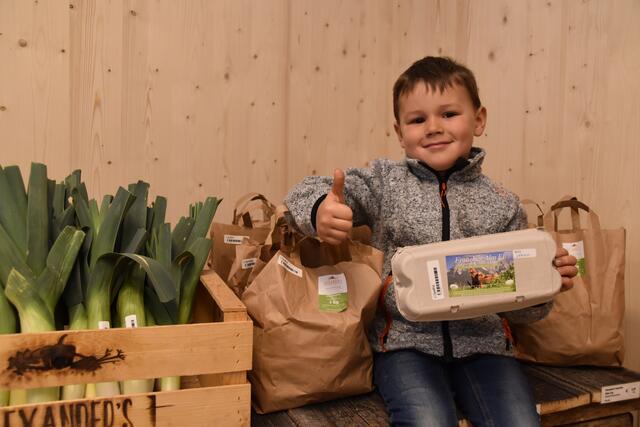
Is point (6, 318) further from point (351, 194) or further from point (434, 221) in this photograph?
point (434, 221)

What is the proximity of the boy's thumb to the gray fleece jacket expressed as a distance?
0.07m

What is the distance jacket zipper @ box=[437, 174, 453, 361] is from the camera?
4.09ft

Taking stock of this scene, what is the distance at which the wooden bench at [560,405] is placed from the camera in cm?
116

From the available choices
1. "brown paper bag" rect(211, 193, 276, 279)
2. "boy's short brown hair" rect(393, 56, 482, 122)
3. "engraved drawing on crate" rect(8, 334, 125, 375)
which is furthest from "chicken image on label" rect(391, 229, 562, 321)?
"brown paper bag" rect(211, 193, 276, 279)

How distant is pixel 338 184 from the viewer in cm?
116

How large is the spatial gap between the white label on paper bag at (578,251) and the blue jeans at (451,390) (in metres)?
0.40

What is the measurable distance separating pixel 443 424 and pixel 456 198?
54cm

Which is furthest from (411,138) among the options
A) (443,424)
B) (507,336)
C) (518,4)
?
(518,4)

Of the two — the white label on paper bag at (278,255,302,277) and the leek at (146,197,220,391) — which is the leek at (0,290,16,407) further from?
the white label on paper bag at (278,255,302,277)

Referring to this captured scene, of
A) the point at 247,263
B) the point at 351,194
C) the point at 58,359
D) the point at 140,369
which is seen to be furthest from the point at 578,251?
the point at 58,359

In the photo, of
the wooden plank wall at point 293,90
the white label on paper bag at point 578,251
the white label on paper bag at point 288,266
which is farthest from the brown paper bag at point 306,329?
the wooden plank wall at point 293,90

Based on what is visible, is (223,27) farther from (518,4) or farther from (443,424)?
(443,424)

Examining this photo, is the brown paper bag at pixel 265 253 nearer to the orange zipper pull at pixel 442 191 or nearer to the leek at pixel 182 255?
the leek at pixel 182 255

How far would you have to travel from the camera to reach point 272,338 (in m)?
1.17
